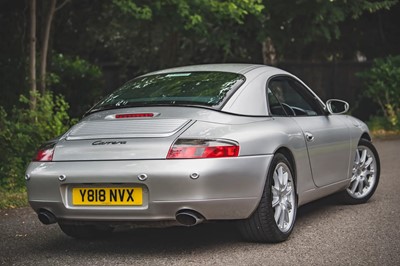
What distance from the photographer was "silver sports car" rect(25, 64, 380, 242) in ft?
16.4

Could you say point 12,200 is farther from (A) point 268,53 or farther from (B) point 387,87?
(A) point 268,53

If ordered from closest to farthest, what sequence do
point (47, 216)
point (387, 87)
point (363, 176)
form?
1. point (47, 216)
2. point (363, 176)
3. point (387, 87)

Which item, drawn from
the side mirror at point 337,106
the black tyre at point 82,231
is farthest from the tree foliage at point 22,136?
the side mirror at point 337,106

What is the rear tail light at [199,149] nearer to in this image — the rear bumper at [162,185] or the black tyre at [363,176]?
the rear bumper at [162,185]

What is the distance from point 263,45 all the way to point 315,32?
3.47m

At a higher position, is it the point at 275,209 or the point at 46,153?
the point at 46,153

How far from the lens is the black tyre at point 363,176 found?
733cm

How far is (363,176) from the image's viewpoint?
24.5ft

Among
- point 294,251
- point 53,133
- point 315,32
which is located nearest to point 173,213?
point 294,251

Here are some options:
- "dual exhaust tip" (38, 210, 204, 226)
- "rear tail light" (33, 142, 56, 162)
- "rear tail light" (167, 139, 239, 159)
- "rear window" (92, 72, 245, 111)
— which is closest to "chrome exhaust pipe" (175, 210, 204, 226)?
"dual exhaust tip" (38, 210, 204, 226)

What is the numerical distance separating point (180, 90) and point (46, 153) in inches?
46.4

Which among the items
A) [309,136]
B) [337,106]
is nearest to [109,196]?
[309,136]

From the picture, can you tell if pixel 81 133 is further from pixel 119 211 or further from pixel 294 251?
pixel 294 251

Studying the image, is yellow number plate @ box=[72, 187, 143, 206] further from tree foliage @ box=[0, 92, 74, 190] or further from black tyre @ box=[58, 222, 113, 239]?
tree foliage @ box=[0, 92, 74, 190]
